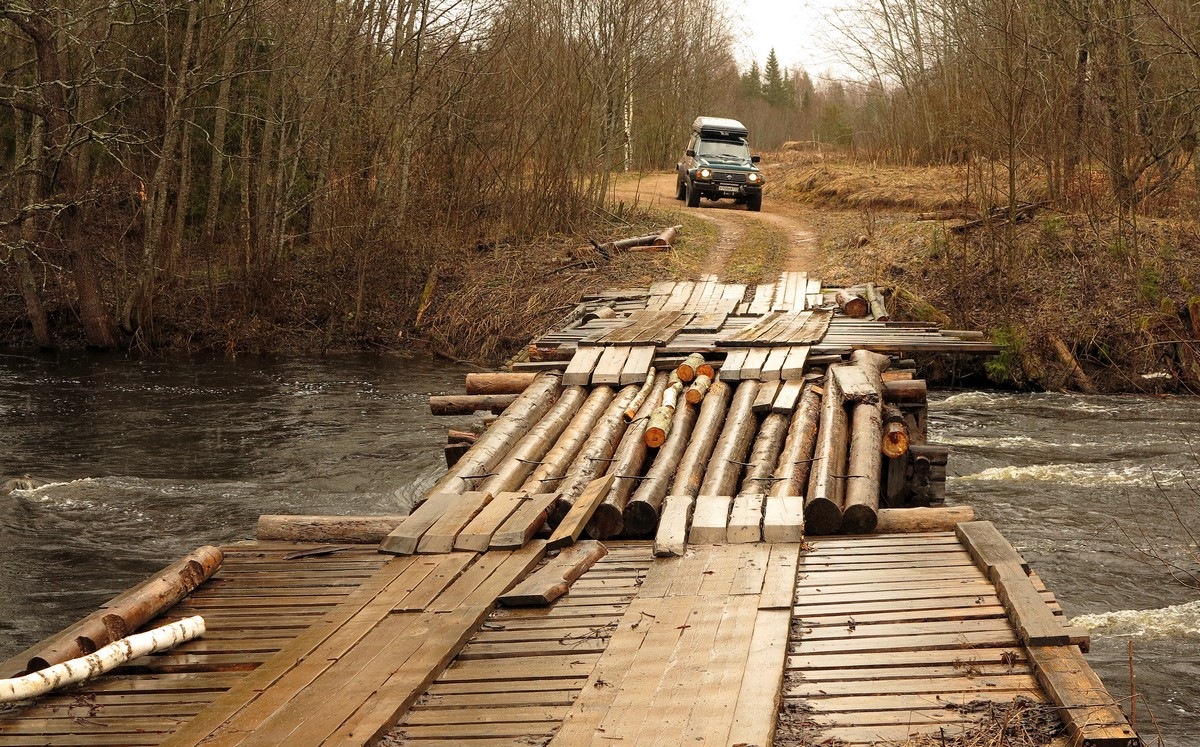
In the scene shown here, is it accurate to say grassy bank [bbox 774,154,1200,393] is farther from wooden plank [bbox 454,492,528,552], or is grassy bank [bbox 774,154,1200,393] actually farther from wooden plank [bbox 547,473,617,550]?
wooden plank [bbox 454,492,528,552]

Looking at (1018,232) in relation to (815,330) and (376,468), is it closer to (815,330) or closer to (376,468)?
(815,330)

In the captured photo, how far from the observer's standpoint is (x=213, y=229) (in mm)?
24625

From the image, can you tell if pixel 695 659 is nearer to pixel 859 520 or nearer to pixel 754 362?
pixel 859 520

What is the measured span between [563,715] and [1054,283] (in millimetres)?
17261

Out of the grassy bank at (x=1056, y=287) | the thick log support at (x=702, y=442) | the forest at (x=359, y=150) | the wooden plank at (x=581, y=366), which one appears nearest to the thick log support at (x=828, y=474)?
the thick log support at (x=702, y=442)

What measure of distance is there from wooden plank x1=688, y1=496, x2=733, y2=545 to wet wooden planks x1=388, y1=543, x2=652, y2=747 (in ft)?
1.73

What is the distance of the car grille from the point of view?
30.9m

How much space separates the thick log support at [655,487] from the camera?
827cm

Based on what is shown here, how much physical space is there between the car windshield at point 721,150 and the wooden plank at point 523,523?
24015 millimetres

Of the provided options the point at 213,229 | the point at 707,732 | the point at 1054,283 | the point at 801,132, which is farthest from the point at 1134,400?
the point at 801,132

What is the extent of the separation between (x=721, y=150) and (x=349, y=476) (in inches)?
798

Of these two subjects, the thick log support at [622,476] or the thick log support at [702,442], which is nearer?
the thick log support at [622,476]

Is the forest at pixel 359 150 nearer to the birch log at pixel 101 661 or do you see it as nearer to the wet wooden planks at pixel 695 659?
the wet wooden planks at pixel 695 659

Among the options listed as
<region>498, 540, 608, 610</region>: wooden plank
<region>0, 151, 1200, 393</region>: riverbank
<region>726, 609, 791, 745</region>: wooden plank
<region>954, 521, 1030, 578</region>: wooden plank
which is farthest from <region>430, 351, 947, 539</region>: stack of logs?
<region>0, 151, 1200, 393</region>: riverbank
